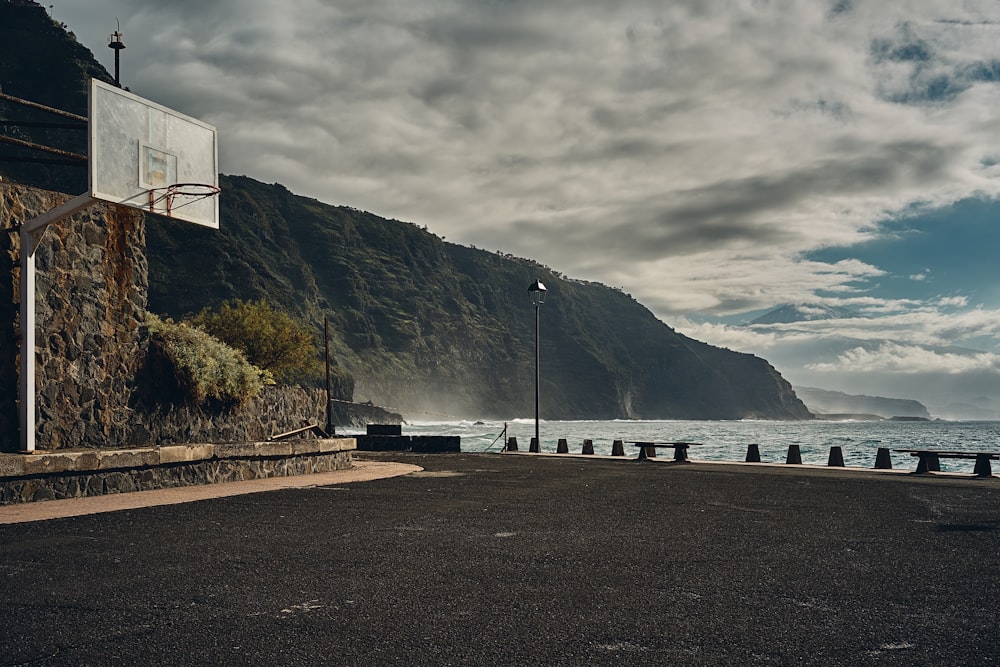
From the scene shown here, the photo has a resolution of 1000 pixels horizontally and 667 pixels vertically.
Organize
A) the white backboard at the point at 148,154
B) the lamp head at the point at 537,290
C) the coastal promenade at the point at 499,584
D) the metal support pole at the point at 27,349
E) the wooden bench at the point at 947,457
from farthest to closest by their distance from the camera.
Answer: the lamp head at the point at 537,290 < the wooden bench at the point at 947,457 < the white backboard at the point at 148,154 < the metal support pole at the point at 27,349 < the coastal promenade at the point at 499,584

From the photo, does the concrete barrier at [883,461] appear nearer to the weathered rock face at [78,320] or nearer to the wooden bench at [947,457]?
the wooden bench at [947,457]

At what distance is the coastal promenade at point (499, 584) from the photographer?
497 cm

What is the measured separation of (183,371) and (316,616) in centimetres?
1377

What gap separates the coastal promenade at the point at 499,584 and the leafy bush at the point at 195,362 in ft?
19.6

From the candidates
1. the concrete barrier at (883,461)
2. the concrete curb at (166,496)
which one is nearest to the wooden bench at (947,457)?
the concrete barrier at (883,461)

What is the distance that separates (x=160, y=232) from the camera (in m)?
112

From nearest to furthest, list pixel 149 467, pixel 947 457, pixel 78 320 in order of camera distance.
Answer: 1. pixel 149 467
2. pixel 78 320
3. pixel 947 457

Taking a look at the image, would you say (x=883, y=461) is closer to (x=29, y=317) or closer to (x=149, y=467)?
(x=149, y=467)

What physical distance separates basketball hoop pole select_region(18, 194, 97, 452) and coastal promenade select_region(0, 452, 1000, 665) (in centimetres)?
397

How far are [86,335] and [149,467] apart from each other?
10.8ft

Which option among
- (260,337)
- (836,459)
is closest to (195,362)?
(836,459)

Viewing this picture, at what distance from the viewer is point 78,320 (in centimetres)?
1605

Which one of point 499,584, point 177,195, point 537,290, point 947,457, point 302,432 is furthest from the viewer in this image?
point 537,290

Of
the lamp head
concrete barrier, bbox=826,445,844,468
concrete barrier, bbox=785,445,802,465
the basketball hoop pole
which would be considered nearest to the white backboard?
the basketball hoop pole
